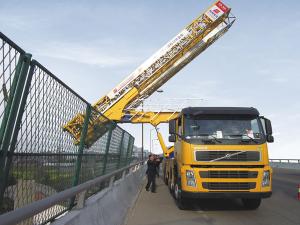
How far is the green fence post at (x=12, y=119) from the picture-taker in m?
3.90

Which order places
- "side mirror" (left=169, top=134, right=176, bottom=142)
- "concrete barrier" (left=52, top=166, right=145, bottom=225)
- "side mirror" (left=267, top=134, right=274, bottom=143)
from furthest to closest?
1. "side mirror" (left=169, top=134, right=176, bottom=142)
2. "side mirror" (left=267, top=134, right=274, bottom=143)
3. "concrete barrier" (left=52, top=166, right=145, bottom=225)

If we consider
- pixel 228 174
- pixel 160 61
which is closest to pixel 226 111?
pixel 228 174

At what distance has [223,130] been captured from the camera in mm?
11219

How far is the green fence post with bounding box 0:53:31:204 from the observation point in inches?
153

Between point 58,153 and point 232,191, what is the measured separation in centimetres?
591

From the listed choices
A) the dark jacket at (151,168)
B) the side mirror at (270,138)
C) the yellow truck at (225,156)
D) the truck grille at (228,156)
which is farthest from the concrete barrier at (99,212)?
the dark jacket at (151,168)

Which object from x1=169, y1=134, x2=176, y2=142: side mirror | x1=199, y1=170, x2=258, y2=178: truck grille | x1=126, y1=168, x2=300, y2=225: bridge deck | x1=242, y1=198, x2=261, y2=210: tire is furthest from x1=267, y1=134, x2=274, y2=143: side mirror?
x1=169, y1=134, x2=176, y2=142: side mirror

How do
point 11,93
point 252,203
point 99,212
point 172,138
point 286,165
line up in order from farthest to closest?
point 286,165 < point 172,138 < point 252,203 < point 99,212 < point 11,93

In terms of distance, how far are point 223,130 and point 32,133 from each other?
24.3ft

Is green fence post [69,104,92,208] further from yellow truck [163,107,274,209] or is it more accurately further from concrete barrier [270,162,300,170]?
concrete barrier [270,162,300,170]

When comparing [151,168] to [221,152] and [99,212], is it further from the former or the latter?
[99,212]

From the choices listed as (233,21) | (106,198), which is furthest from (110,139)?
(233,21)

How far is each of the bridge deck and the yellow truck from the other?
47 cm

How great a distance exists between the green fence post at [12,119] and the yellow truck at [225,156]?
23.6 ft
